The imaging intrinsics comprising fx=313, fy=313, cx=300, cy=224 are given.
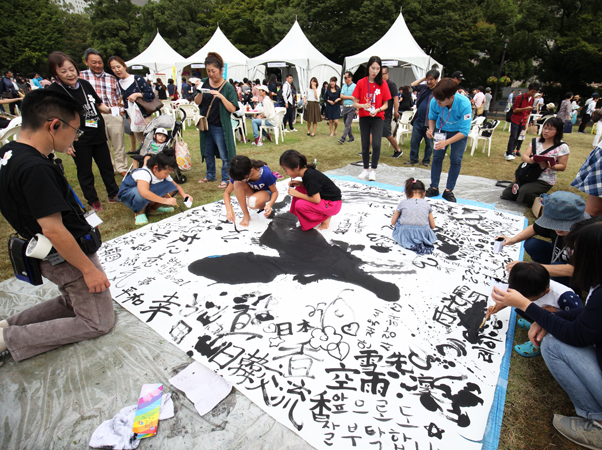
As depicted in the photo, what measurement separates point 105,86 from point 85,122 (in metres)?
0.81

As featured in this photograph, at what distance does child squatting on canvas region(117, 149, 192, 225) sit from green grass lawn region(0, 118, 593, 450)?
21cm

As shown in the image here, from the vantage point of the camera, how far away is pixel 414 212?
291 centimetres

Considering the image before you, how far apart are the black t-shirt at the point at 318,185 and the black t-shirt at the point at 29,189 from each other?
190 centimetres

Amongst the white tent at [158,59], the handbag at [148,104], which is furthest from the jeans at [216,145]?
the white tent at [158,59]

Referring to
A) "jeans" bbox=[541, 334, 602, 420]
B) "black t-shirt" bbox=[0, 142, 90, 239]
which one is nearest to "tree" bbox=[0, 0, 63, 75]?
"black t-shirt" bbox=[0, 142, 90, 239]

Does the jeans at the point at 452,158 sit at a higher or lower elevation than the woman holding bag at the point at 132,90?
lower

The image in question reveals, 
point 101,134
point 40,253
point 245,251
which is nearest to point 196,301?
point 245,251

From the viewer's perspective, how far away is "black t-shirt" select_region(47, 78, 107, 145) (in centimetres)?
333

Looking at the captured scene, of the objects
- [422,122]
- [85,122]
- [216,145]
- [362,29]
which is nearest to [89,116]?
[85,122]

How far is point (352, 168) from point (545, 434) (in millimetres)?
4545

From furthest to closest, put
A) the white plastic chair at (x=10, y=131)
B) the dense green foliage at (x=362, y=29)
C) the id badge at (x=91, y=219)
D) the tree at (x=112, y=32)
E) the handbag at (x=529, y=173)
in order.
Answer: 1. the tree at (x=112, y=32)
2. the dense green foliage at (x=362, y=29)
3. the handbag at (x=529, y=173)
4. the white plastic chair at (x=10, y=131)
5. the id badge at (x=91, y=219)

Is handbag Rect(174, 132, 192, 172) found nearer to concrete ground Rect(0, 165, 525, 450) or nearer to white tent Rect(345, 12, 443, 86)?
concrete ground Rect(0, 165, 525, 450)

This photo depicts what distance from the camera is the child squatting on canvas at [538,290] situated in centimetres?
171

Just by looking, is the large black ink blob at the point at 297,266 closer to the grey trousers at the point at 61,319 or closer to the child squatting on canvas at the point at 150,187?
the grey trousers at the point at 61,319
